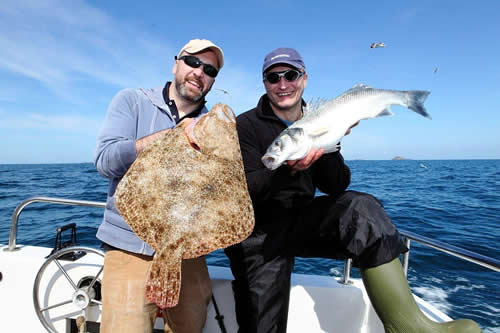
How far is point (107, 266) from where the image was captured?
2.38 meters

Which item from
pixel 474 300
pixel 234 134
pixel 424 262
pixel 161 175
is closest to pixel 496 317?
pixel 474 300

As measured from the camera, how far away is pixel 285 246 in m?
2.58

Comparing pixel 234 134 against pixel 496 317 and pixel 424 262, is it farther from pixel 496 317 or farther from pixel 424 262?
pixel 424 262

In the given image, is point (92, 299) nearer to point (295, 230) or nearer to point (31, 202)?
point (31, 202)

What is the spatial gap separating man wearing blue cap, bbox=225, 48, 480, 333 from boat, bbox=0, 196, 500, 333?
2.46 feet

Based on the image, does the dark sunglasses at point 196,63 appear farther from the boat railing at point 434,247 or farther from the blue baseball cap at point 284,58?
the boat railing at point 434,247

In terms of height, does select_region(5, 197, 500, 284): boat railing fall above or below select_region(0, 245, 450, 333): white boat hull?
above

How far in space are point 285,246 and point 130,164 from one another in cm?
154

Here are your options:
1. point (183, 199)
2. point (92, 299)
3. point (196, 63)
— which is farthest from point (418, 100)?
point (92, 299)

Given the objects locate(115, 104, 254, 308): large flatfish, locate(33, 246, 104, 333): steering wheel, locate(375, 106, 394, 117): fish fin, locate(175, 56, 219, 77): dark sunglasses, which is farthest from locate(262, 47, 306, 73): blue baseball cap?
locate(33, 246, 104, 333): steering wheel

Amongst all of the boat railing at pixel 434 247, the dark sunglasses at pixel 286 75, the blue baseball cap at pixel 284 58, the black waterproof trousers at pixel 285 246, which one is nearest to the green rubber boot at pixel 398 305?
the black waterproof trousers at pixel 285 246

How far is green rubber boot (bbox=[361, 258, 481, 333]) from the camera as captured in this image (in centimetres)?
217

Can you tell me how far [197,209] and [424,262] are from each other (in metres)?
8.33

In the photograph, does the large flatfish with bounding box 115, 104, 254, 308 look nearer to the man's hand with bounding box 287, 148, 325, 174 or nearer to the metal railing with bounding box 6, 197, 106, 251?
the man's hand with bounding box 287, 148, 325, 174
